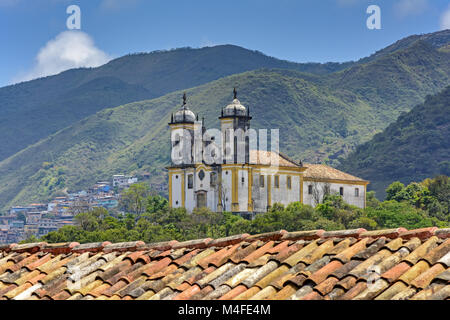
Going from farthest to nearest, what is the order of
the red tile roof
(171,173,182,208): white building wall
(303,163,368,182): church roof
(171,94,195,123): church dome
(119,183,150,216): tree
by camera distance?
1. (119,183,150,216): tree
2. (171,94,195,123): church dome
3. (303,163,368,182): church roof
4. (171,173,182,208): white building wall
5. the red tile roof

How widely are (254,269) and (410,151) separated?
445ft

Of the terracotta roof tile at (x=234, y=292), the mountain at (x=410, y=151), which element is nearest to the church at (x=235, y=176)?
the mountain at (x=410, y=151)

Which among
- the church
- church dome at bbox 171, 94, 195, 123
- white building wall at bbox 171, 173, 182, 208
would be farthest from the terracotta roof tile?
church dome at bbox 171, 94, 195, 123

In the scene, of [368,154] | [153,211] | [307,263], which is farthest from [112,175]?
[307,263]

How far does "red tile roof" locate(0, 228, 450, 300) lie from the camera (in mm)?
8117

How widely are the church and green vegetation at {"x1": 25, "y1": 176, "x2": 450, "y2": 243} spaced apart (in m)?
1.91

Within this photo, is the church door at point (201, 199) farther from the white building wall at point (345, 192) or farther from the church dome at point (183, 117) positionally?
the white building wall at point (345, 192)

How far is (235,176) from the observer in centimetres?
7588

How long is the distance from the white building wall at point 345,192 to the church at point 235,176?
0.09 metres

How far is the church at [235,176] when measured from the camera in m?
76.3

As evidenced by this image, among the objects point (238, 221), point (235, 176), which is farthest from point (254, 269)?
point (235, 176)

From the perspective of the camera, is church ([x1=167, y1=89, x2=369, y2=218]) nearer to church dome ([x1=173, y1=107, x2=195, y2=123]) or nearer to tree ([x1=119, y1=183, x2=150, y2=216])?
church dome ([x1=173, y1=107, x2=195, y2=123])

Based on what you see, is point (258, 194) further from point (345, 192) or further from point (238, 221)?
point (345, 192)

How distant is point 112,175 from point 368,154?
64711 mm
